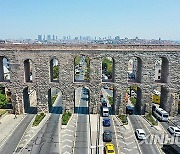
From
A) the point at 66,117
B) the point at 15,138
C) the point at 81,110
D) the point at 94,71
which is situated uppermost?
the point at 94,71

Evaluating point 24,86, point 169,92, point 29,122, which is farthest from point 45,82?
point 169,92

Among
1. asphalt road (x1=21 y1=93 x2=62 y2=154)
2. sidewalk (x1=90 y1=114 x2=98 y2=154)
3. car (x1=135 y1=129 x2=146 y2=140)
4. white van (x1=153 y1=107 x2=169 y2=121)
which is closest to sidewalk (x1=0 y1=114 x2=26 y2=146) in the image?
asphalt road (x1=21 y1=93 x2=62 y2=154)

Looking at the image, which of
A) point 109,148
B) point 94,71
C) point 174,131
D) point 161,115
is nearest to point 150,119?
point 161,115

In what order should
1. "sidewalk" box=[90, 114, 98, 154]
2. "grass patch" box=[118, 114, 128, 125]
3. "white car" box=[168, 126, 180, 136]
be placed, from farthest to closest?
"grass patch" box=[118, 114, 128, 125], "white car" box=[168, 126, 180, 136], "sidewalk" box=[90, 114, 98, 154]

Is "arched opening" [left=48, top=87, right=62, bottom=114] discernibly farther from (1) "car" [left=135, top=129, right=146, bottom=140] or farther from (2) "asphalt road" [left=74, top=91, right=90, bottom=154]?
(1) "car" [left=135, top=129, right=146, bottom=140]

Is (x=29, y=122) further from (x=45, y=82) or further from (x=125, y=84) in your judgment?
(x=125, y=84)

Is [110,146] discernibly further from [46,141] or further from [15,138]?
[15,138]
